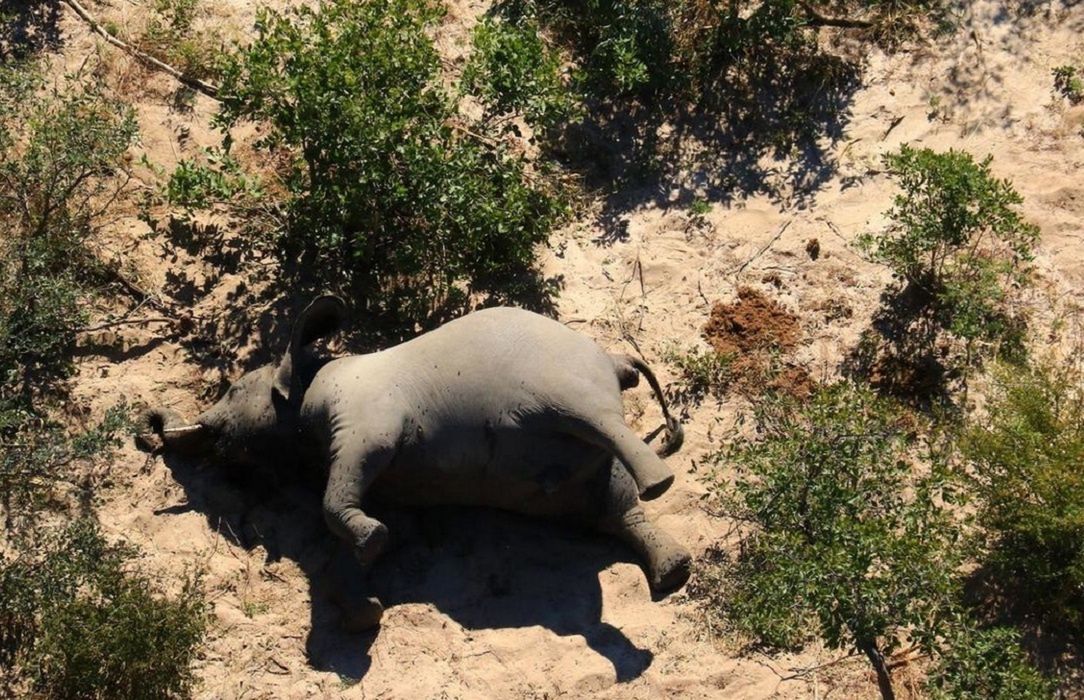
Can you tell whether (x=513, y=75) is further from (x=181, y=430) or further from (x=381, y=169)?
(x=181, y=430)

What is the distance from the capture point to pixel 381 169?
27.8 ft

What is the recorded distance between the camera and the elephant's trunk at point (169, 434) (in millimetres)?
8055

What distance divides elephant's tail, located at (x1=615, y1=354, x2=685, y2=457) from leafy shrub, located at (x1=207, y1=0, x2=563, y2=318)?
1.17 meters

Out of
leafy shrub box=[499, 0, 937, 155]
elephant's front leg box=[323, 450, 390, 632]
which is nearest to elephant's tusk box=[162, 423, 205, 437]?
elephant's front leg box=[323, 450, 390, 632]

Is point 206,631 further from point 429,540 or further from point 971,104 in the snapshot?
point 971,104

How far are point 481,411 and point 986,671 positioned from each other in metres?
2.82

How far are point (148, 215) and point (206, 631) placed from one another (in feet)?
9.27

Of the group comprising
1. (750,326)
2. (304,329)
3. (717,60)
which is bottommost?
(304,329)

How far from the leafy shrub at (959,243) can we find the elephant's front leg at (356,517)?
3.60 m

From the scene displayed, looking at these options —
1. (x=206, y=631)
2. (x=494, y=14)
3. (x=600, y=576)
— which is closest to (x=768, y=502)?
(x=600, y=576)

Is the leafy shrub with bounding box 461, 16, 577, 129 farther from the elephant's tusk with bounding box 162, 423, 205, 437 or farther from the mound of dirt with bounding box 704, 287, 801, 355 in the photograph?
the elephant's tusk with bounding box 162, 423, 205, 437


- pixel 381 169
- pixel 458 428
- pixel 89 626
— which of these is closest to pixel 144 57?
pixel 381 169

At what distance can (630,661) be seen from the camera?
24.8ft

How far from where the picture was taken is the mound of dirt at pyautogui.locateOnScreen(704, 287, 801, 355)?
8891 millimetres
